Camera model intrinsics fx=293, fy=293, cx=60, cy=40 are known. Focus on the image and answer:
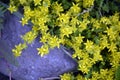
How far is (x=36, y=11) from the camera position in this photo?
2.02 meters

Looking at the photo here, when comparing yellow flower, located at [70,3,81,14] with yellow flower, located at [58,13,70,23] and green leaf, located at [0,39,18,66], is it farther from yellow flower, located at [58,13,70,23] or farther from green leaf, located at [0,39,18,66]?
green leaf, located at [0,39,18,66]

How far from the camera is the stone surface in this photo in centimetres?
213

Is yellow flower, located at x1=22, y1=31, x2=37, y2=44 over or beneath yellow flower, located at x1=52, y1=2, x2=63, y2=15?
beneath

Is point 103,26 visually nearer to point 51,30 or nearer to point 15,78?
point 51,30

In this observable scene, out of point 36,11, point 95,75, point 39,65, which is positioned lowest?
point 95,75

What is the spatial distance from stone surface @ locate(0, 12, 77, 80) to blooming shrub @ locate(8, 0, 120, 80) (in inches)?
3.0

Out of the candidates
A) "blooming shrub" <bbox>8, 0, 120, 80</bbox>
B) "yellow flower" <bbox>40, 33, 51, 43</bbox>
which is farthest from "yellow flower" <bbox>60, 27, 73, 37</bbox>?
"yellow flower" <bbox>40, 33, 51, 43</bbox>

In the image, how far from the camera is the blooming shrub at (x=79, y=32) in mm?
1986

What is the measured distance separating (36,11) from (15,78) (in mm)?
A: 666

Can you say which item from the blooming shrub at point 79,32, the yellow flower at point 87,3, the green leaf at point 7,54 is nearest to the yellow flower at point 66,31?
the blooming shrub at point 79,32

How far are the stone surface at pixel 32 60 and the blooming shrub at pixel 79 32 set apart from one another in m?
0.08

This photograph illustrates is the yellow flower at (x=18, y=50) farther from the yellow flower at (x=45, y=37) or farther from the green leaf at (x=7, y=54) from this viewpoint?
the yellow flower at (x=45, y=37)

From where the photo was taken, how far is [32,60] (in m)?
2.19

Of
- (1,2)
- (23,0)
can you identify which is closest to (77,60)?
(23,0)
